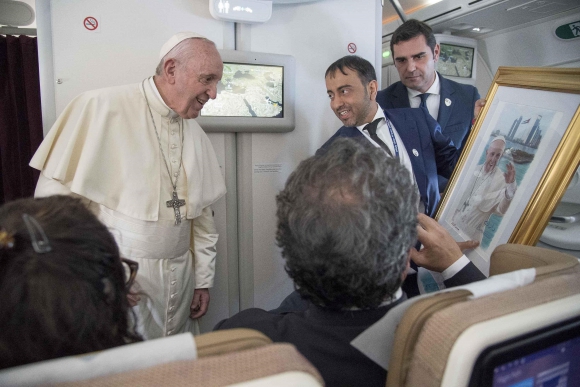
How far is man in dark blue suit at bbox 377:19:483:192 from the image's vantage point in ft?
8.11

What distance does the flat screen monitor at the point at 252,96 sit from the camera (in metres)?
2.09

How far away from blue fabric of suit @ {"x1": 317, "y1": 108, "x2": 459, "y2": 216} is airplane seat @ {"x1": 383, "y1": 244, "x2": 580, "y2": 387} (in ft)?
3.94

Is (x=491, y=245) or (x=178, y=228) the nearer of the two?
(x=491, y=245)

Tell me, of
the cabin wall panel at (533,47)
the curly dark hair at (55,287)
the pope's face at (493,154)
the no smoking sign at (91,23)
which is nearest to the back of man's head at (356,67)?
the pope's face at (493,154)

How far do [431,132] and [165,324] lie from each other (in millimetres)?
1614

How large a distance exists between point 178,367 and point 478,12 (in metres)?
3.60

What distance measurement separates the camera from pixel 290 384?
0.53 meters

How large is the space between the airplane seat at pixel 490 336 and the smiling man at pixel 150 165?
4.10 ft

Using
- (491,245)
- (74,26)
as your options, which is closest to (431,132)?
(491,245)

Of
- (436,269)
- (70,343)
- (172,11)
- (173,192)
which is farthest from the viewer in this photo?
(172,11)

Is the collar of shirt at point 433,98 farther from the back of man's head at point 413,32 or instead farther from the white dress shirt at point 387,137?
the white dress shirt at point 387,137

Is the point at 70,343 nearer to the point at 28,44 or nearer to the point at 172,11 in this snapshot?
the point at 172,11

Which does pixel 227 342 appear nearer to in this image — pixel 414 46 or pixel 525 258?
A: pixel 525 258

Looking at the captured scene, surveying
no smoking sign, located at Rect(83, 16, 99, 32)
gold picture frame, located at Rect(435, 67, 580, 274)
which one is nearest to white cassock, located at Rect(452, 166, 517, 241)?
gold picture frame, located at Rect(435, 67, 580, 274)
